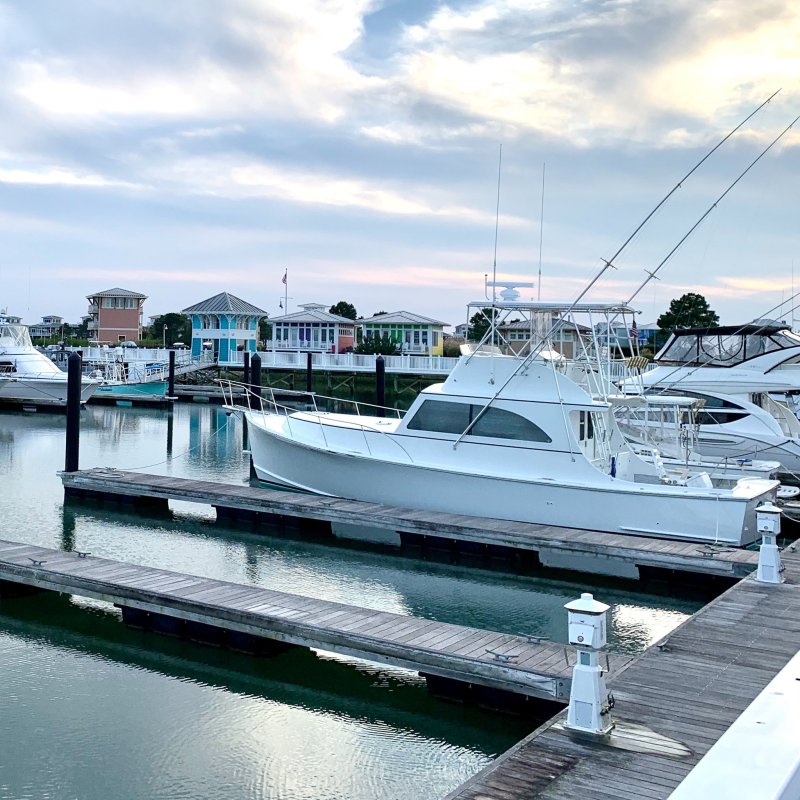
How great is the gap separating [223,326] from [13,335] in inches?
739

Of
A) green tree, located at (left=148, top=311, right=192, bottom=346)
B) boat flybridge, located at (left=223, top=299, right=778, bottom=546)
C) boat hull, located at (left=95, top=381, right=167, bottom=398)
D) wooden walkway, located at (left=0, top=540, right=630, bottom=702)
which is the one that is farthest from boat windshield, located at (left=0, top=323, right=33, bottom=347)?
green tree, located at (left=148, top=311, right=192, bottom=346)

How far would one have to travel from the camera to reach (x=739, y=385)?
931 inches

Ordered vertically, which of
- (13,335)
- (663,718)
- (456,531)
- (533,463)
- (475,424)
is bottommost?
(456,531)

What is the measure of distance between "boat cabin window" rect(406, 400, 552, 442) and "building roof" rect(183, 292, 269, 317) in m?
46.5

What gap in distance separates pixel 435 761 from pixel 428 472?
8.82 metres

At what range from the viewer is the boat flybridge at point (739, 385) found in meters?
22.5

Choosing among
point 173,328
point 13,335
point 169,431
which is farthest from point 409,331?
point 173,328

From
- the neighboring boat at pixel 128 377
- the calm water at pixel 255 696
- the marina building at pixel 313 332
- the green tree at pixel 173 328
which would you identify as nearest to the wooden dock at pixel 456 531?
the calm water at pixel 255 696

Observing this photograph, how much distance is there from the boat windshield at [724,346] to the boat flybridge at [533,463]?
8.80 m

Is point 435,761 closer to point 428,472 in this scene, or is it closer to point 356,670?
point 356,670

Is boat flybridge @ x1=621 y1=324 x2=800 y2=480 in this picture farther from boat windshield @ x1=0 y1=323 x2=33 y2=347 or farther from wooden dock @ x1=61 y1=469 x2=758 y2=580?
boat windshield @ x1=0 y1=323 x2=33 y2=347

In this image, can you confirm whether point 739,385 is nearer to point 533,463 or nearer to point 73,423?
point 533,463

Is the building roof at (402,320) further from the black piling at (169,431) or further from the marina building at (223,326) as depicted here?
the black piling at (169,431)

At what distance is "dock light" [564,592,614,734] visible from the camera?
254 inches
